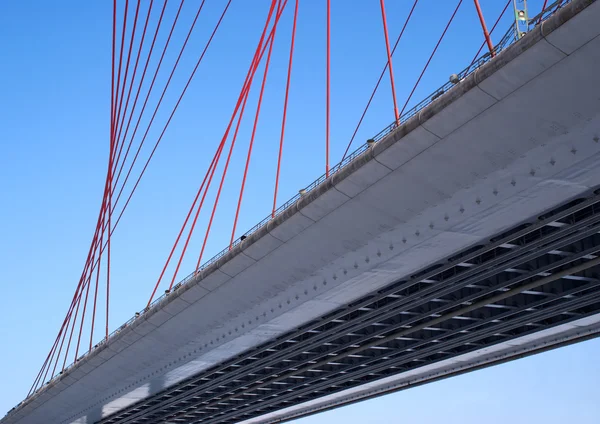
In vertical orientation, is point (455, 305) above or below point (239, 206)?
below

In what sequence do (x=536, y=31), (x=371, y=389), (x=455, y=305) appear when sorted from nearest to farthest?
(x=536, y=31), (x=455, y=305), (x=371, y=389)

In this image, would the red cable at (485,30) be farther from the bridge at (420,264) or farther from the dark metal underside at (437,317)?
the dark metal underside at (437,317)

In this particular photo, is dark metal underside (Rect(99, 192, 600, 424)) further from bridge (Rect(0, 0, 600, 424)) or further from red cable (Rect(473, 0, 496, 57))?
red cable (Rect(473, 0, 496, 57))

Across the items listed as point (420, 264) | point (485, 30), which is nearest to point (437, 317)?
point (420, 264)

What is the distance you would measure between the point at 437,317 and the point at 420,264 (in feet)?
28.4

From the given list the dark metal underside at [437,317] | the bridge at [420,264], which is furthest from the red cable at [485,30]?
the dark metal underside at [437,317]

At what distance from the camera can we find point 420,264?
3145cm

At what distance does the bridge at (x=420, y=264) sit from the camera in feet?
72.1

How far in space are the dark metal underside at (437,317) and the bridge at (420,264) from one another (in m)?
0.10

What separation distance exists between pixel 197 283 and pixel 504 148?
20.5m

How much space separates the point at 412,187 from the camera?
26.5 m

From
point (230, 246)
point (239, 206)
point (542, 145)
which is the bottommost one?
point (542, 145)


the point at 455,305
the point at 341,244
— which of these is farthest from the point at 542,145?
the point at 455,305

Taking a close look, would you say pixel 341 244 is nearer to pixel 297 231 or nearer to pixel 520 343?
pixel 297 231
